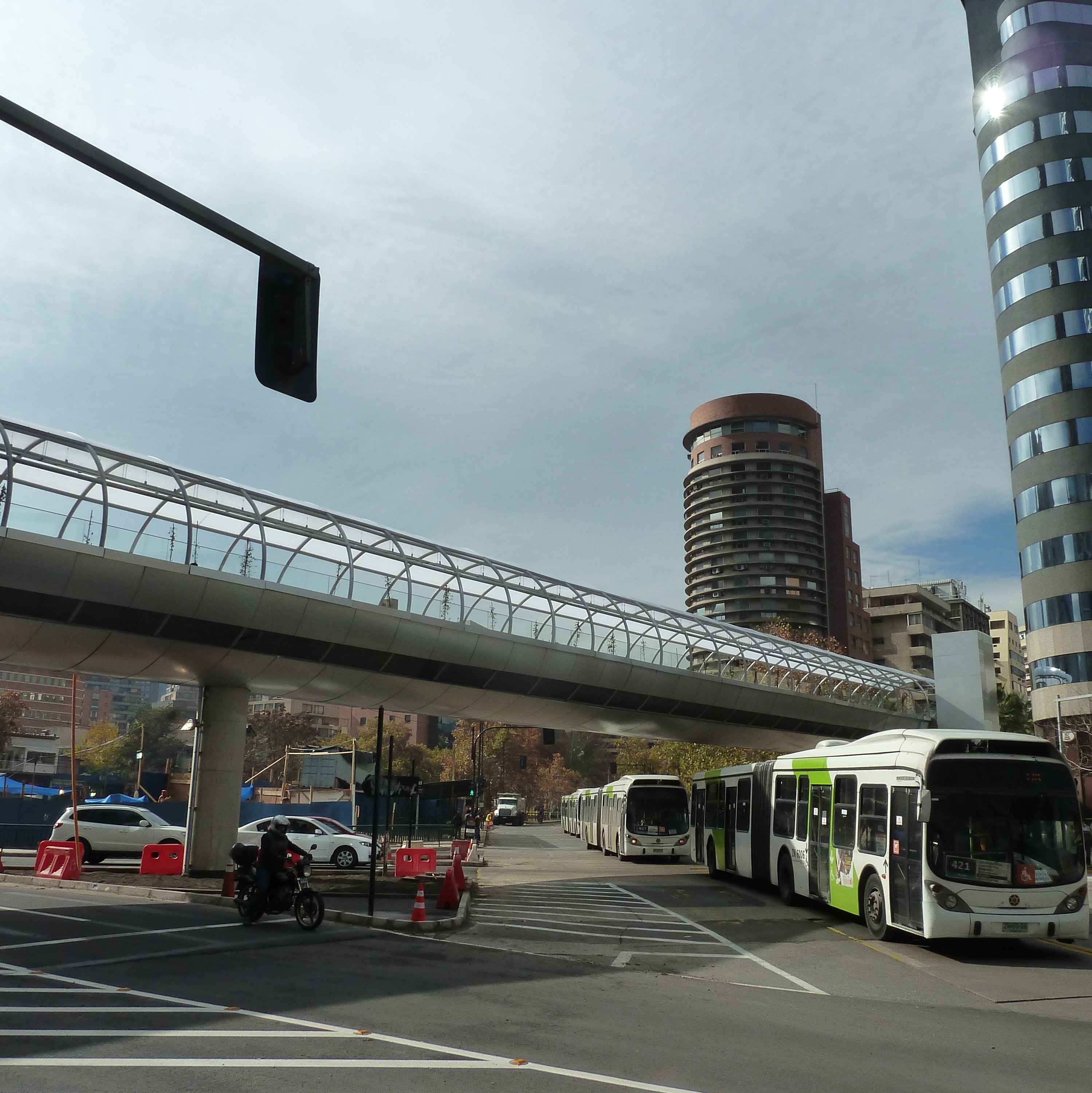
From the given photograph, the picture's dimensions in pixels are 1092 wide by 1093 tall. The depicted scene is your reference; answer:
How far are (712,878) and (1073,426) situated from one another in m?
39.2

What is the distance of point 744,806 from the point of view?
23875mm

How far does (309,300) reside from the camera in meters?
6.99

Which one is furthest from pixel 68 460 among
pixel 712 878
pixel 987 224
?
pixel 987 224

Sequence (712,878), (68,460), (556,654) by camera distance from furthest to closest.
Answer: (556,654) → (712,878) → (68,460)

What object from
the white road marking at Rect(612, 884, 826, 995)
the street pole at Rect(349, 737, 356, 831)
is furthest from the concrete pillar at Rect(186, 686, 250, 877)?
the street pole at Rect(349, 737, 356, 831)

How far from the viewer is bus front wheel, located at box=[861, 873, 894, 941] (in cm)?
1496

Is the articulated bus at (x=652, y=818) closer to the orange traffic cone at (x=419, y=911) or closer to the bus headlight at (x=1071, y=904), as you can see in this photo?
the orange traffic cone at (x=419, y=911)

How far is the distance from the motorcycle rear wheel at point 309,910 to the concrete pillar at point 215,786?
33.8 feet

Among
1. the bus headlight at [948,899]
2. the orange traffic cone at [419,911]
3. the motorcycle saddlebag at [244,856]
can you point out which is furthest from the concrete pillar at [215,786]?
the bus headlight at [948,899]

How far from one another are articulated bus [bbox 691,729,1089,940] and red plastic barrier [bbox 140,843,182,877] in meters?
16.7

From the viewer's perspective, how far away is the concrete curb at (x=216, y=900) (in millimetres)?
15836

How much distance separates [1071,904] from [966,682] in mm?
29721

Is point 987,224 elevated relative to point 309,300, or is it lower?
elevated

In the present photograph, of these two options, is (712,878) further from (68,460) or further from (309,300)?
(309,300)
